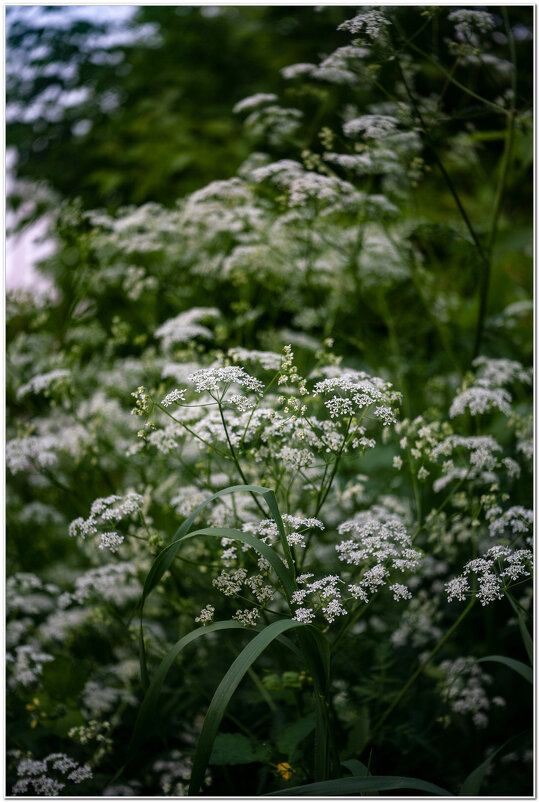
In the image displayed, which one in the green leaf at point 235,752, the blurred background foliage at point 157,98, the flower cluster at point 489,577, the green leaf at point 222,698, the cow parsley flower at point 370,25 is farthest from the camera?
the blurred background foliage at point 157,98

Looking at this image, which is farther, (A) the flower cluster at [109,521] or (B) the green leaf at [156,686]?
(A) the flower cluster at [109,521]

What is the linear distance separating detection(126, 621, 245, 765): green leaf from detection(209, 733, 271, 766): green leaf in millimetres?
237

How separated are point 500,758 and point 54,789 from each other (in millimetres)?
1240

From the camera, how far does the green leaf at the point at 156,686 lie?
1184 mm

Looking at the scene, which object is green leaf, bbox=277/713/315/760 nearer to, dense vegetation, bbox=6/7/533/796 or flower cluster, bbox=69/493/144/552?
dense vegetation, bbox=6/7/533/796

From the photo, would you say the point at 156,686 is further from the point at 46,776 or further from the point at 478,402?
the point at 478,402

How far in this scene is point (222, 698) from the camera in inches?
45.4

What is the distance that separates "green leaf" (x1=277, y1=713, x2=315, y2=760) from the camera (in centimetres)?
140

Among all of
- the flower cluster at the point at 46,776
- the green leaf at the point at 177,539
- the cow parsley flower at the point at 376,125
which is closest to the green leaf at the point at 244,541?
the green leaf at the point at 177,539

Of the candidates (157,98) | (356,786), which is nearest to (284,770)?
(356,786)

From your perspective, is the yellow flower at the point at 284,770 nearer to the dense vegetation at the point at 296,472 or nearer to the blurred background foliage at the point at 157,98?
the dense vegetation at the point at 296,472

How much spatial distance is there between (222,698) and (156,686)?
0.14 metres

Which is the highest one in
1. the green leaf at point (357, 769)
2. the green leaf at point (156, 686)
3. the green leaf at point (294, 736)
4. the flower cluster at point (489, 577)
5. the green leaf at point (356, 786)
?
the flower cluster at point (489, 577)

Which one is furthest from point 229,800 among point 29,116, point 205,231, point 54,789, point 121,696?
point 29,116
